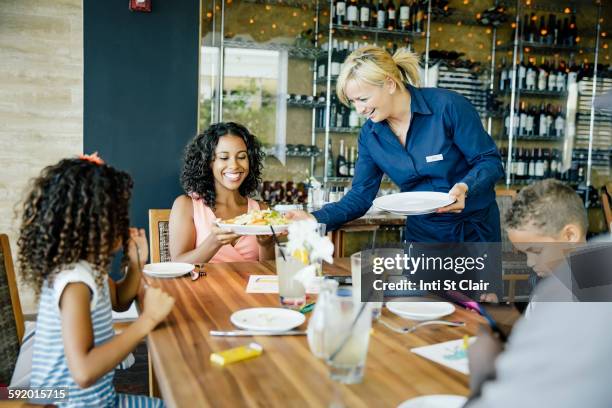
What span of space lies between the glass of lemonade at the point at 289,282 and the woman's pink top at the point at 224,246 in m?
0.90

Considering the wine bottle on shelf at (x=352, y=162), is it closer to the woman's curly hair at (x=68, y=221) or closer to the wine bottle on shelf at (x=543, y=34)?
the wine bottle on shelf at (x=543, y=34)

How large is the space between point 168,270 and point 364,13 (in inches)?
152

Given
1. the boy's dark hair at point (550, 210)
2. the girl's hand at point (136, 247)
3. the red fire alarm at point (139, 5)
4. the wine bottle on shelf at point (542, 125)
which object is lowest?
the girl's hand at point (136, 247)

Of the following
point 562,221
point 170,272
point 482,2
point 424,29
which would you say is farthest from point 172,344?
point 482,2

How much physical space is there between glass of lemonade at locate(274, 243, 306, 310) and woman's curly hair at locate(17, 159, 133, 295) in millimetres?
452

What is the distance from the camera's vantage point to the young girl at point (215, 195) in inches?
97.7

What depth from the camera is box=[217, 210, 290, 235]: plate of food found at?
1977 millimetres

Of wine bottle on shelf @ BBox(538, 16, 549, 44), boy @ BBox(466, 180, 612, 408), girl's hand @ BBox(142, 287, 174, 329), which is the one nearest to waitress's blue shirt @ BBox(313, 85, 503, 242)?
girl's hand @ BBox(142, 287, 174, 329)

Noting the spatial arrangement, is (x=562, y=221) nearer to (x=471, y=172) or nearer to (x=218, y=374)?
(x=471, y=172)

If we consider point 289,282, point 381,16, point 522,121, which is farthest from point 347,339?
point 522,121

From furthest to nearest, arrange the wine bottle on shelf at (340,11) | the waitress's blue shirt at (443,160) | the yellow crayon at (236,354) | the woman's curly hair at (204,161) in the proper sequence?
the wine bottle on shelf at (340,11) → the woman's curly hair at (204,161) → the waitress's blue shirt at (443,160) → the yellow crayon at (236,354)

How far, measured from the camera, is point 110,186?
1.41 m

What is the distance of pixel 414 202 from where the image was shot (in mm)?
2256

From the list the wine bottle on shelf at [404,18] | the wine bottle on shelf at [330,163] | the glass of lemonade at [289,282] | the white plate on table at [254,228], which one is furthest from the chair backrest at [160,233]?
the wine bottle on shelf at [404,18]
